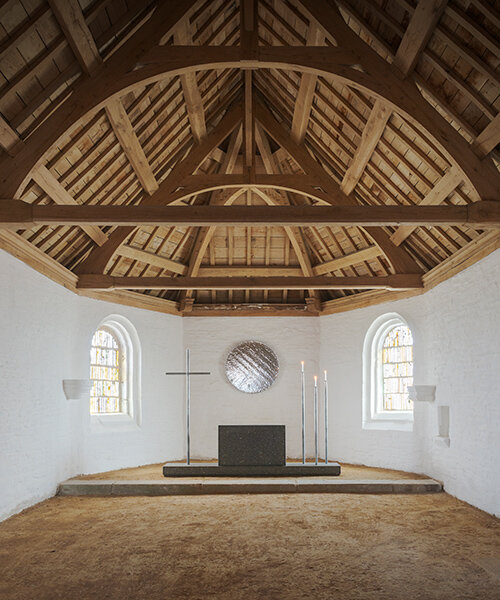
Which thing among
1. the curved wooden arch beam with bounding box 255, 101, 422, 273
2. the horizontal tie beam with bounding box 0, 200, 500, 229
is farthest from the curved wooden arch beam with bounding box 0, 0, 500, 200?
the curved wooden arch beam with bounding box 255, 101, 422, 273

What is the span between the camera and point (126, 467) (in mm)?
11766

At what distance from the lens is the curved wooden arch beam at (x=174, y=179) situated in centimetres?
945

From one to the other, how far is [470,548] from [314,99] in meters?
6.39

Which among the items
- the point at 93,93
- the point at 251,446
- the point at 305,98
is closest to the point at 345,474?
the point at 251,446

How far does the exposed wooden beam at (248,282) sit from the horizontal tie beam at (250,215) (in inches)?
138

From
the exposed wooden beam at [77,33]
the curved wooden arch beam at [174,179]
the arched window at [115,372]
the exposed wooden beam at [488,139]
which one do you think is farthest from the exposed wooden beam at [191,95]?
the arched window at [115,372]

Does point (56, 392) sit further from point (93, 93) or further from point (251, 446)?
point (93, 93)

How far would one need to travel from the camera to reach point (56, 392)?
→ 9602 millimetres

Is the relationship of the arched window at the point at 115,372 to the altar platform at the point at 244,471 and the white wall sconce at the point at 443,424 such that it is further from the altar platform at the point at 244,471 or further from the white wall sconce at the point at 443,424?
the white wall sconce at the point at 443,424

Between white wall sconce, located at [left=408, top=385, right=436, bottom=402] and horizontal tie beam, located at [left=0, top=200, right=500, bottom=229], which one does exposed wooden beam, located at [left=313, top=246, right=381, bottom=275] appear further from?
horizontal tie beam, located at [left=0, top=200, right=500, bottom=229]

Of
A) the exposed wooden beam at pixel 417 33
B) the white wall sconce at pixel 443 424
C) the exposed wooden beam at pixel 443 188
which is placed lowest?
the white wall sconce at pixel 443 424

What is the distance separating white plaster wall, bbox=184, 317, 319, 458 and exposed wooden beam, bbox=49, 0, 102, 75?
304 inches

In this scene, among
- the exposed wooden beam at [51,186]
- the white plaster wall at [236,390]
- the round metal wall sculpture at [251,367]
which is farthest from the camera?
the round metal wall sculpture at [251,367]

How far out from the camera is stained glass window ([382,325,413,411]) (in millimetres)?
11711
